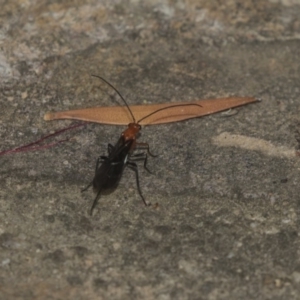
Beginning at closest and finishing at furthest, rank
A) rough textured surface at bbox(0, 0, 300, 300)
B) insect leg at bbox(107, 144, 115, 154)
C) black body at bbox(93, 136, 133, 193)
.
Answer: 1. rough textured surface at bbox(0, 0, 300, 300)
2. black body at bbox(93, 136, 133, 193)
3. insect leg at bbox(107, 144, 115, 154)

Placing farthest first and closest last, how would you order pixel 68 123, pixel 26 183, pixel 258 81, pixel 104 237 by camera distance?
pixel 258 81
pixel 68 123
pixel 26 183
pixel 104 237

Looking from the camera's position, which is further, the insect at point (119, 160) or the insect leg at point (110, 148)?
the insect leg at point (110, 148)

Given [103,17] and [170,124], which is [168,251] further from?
[103,17]

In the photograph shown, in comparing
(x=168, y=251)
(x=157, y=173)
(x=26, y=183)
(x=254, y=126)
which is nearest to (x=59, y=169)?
(x=26, y=183)

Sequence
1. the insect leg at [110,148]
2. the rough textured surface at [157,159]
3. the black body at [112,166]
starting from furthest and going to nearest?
1. the insect leg at [110,148]
2. the black body at [112,166]
3. the rough textured surface at [157,159]

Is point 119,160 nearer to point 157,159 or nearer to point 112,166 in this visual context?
point 112,166
